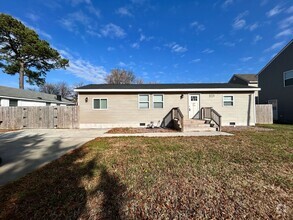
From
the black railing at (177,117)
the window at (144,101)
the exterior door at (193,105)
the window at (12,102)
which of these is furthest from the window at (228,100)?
the window at (12,102)

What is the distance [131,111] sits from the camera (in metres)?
11.5

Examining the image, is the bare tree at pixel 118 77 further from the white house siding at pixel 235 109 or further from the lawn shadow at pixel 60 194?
the lawn shadow at pixel 60 194

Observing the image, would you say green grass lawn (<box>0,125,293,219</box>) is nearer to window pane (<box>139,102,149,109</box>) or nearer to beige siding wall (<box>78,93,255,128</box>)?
beige siding wall (<box>78,93,255,128</box>)

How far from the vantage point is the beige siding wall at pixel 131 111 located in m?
11.4

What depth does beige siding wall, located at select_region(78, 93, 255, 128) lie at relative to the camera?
448 inches

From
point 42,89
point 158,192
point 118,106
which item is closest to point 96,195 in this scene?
point 158,192

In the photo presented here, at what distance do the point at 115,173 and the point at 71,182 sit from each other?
917mm

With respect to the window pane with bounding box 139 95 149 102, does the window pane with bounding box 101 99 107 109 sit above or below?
below

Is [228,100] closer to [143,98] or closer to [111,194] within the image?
[143,98]

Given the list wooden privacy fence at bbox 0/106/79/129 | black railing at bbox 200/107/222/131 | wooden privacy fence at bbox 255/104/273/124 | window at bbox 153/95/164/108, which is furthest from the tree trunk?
wooden privacy fence at bbox 255/104/273/124

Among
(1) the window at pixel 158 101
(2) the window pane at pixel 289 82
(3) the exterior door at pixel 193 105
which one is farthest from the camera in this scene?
(2) the window pane at pixel 289 82

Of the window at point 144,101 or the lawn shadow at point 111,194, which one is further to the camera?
the window at point 144,101

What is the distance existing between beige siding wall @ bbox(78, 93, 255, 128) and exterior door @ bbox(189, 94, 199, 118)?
1.03 ft

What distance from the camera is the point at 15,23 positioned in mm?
18250
